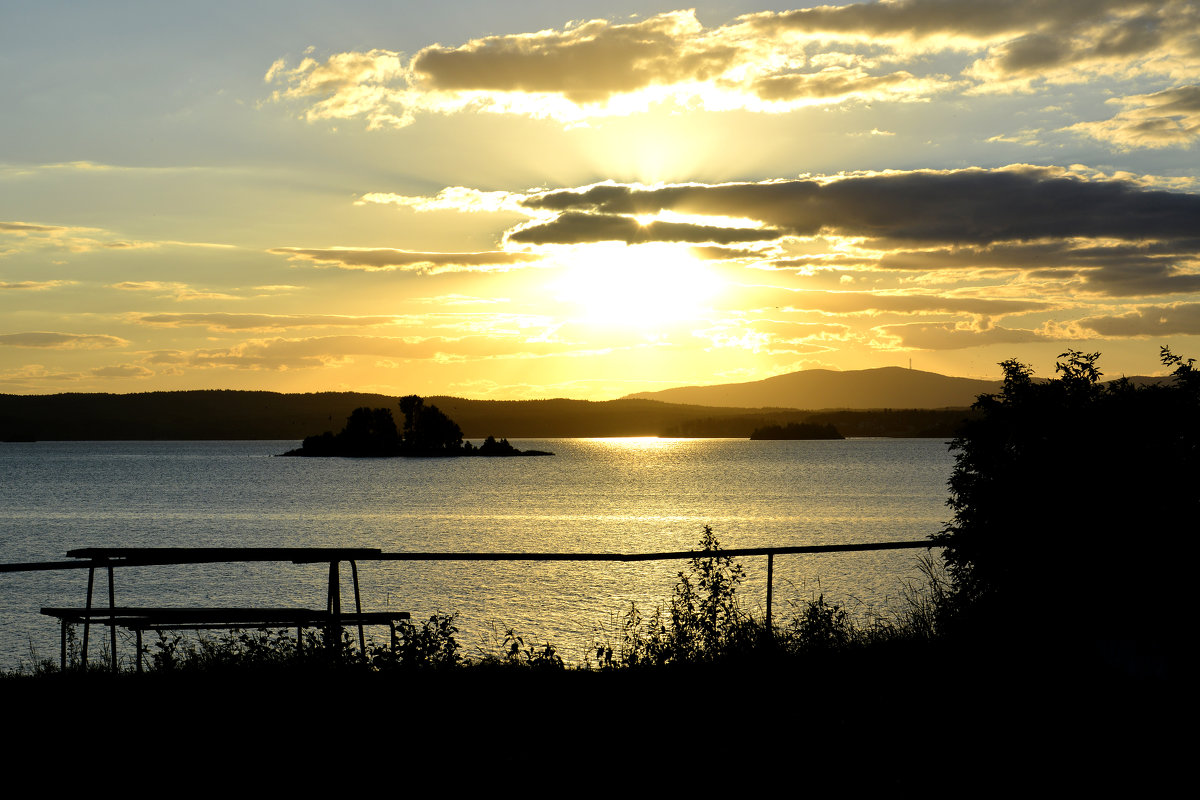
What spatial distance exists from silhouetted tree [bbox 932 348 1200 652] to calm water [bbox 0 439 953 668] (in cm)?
1364

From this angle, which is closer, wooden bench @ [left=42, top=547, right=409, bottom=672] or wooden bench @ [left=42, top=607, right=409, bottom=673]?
wooden bench @ [left=42, top=547, right=409, bottom=672]

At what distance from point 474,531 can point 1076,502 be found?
56.3 m

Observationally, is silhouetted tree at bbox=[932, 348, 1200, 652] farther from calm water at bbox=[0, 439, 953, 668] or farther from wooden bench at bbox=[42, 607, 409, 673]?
calm water at bbox=[0, 439, 953, 668]

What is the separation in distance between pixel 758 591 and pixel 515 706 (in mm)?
27218

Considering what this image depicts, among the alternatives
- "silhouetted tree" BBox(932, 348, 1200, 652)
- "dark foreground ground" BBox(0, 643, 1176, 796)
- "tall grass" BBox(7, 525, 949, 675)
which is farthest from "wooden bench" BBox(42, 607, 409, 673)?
"silhouetted tree" BBox(932, 348, 1200, 652)

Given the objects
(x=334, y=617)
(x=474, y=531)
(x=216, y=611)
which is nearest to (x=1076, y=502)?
(x=334, y=617)

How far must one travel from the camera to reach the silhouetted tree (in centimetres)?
1095

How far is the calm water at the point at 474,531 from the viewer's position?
3300 centimetres

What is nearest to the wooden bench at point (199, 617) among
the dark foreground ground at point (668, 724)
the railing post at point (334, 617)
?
the railing post at point (334, 617)

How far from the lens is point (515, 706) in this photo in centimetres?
837

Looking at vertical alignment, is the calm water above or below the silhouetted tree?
below

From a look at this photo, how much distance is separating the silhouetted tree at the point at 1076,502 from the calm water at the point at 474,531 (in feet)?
44.8

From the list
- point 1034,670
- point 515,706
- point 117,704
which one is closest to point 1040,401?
point 1034,670

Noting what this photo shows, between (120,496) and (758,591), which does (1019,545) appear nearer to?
(758,591)
